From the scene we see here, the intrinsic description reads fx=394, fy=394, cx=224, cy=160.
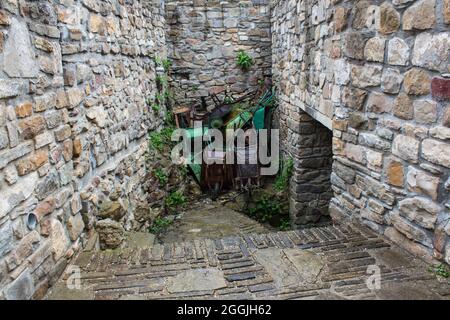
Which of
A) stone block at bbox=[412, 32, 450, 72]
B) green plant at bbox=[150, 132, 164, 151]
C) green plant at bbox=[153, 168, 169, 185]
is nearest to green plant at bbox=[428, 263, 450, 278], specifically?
stone block at bbox=[412, 32, 450, 72]

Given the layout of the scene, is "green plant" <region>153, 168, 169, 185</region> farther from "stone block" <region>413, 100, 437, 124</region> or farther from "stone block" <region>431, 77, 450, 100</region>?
"stone block" <region>431, 77, 450, 100</region>

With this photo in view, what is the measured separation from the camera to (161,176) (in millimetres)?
5109

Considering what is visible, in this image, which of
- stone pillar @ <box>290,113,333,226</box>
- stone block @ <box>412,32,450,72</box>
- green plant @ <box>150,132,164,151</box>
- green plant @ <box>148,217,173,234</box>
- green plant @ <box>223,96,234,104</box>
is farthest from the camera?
green plant @ <box>223,96,234,104</box>

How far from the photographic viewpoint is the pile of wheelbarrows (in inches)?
227

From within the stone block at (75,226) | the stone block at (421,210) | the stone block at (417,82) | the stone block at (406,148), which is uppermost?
the stone block at (417,82)

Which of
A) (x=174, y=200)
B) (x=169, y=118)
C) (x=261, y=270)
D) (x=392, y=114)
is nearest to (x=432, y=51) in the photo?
(x=392, y=114)

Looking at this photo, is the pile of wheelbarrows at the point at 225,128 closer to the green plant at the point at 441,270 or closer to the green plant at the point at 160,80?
the green plant at the point at 160,80

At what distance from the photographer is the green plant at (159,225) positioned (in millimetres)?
4639

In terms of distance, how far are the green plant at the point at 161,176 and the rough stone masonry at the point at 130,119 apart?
452 mm

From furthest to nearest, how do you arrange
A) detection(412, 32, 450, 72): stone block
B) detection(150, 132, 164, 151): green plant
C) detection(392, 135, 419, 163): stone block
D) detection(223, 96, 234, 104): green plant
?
detection(223, 96, 234, 104): green plant, detection(150, 132, 164, 151): green plant, detection(392, 135, 419, 163): stone block, detection(412, 32, 450, 72): stone block

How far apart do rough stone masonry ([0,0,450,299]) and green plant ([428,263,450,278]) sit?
0.08m

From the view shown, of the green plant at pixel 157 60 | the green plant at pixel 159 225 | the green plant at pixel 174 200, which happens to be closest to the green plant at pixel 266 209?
the green plant at pixel 174 200

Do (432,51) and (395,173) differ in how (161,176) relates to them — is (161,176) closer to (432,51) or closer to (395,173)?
(395,173)
